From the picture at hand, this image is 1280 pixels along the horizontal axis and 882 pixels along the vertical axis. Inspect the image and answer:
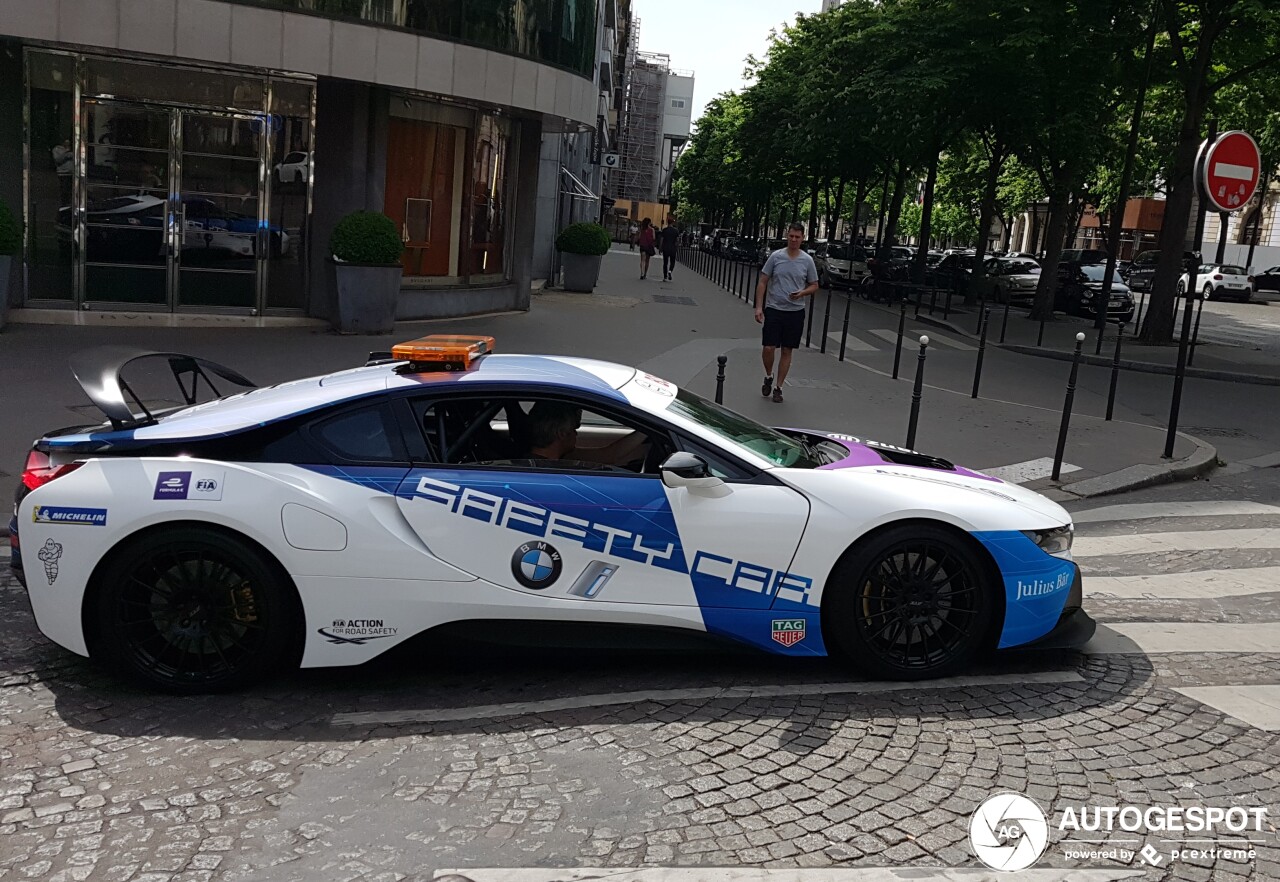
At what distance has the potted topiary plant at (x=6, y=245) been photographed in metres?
13.7

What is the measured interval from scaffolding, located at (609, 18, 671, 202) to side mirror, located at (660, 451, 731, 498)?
5353 inches

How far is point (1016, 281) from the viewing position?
35.8 metres

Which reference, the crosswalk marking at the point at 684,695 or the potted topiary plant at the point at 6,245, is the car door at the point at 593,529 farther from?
the potted topiary plant at the point at 6,245

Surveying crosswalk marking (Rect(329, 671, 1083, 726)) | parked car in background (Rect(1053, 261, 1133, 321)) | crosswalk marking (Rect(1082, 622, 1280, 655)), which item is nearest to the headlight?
crosswalk marking (Rect(329, 671, 1083, 726))

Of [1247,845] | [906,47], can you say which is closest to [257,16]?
[1247,845]

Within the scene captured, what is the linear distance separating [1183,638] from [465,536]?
363 centimetres

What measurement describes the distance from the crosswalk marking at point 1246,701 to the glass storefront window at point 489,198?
1605cm

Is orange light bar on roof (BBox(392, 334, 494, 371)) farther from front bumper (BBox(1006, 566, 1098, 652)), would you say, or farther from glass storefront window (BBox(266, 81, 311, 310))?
glass storefront window (BBox(266, 81, 311, 310))

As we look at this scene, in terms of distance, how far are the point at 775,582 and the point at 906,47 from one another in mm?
25749

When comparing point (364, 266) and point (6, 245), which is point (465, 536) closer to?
point (6, 245)

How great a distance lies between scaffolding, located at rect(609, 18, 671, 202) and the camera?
14062 centimetres

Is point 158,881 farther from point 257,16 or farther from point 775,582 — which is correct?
point 257,16

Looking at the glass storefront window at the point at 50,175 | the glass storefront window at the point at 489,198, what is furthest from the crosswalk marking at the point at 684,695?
the glass storefront window at the point at 489,198

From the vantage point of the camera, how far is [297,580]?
4.63 meters
